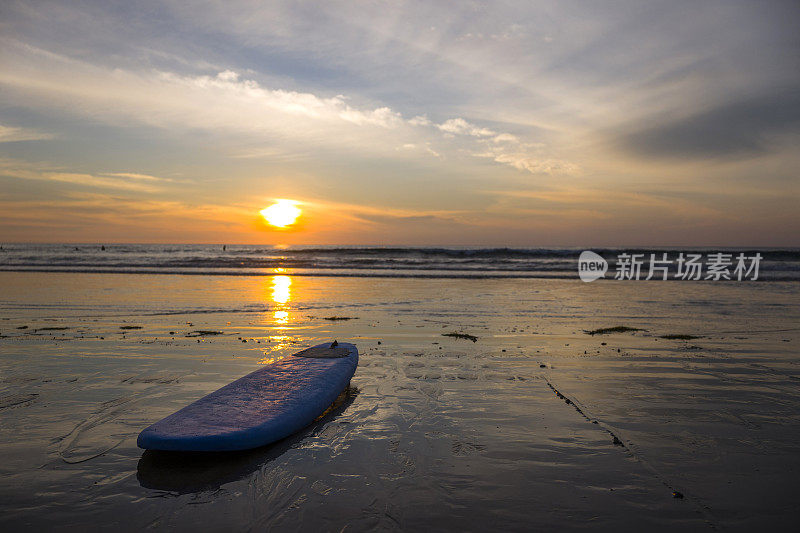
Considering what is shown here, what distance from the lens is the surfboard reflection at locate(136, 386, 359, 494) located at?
3.60 meters

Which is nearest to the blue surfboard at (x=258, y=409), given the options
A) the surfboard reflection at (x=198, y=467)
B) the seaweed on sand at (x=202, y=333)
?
the surfboard reflection at (x=198, y=467)

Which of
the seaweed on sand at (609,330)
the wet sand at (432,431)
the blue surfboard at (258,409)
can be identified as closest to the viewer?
the wet sand at (432,431)

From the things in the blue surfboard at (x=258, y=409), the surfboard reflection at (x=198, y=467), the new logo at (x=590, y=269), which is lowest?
the surfboard reflection at (x=198, y=467)

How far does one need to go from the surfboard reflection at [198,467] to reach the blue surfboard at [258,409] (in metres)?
0.11

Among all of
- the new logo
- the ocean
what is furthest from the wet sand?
the ocean

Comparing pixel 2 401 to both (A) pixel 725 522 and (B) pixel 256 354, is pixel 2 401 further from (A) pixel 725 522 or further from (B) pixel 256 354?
(A) pixel 725 522

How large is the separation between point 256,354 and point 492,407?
4.19 meters

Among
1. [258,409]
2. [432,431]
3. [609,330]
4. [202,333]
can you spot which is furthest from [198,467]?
[609,330]

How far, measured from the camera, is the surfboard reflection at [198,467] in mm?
3602

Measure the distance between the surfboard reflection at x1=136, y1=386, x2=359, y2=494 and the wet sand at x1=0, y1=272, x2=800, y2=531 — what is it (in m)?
0.02

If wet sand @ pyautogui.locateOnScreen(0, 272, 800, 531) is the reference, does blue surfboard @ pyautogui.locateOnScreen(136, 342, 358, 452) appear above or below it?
above

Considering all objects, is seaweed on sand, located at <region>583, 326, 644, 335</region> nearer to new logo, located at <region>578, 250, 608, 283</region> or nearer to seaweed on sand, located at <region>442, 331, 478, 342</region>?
seaweed on sand, located at <region>442, 331, 478, 342</region>

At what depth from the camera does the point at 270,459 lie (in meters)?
4.01

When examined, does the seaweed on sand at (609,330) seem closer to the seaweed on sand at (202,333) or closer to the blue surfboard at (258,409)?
the blue surfboard at (258,409)
